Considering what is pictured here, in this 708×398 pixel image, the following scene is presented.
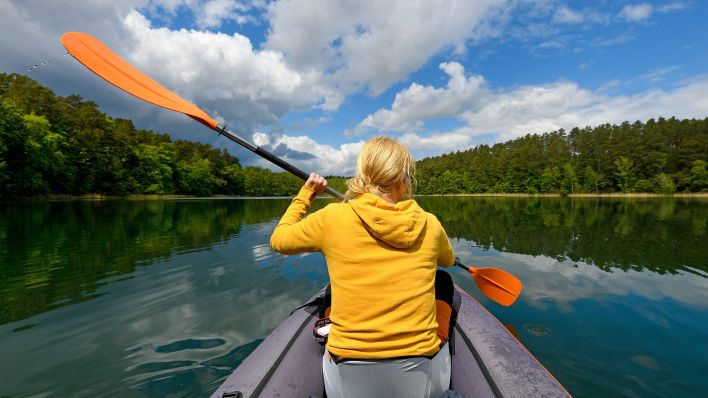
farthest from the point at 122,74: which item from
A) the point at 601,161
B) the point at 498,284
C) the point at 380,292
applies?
the point at 601,161

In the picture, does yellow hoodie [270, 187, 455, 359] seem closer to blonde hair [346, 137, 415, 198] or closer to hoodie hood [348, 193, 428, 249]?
hoodie hood [348, 193, 428, 249]

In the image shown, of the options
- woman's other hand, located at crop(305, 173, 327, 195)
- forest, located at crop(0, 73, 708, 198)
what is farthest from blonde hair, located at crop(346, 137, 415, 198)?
forest, located at crop(0, 73, 708, 198)

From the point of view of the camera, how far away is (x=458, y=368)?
2.54 metres

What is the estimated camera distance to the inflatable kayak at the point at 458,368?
2156 mm

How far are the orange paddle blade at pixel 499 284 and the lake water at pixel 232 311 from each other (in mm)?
613

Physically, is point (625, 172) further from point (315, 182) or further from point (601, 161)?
point (315, 182)

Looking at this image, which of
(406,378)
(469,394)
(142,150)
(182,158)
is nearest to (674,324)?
(469,394)

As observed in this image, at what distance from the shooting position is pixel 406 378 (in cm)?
160

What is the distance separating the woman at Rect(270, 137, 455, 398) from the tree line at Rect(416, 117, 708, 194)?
5334cm

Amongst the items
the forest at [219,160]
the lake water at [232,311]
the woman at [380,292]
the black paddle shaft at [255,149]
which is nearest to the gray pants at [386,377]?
the woman at [380,292]

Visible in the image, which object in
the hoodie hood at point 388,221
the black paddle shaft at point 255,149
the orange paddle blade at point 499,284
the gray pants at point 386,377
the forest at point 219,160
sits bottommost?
the orange paddle blade at point 499,284

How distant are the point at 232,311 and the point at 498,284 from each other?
168 inches

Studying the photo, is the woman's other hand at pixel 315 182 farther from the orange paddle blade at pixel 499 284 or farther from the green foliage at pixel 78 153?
the green foliage at pixel 78 153

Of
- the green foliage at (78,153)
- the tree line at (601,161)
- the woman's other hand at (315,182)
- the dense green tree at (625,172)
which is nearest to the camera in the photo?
the woman's other hand at (315,182)
